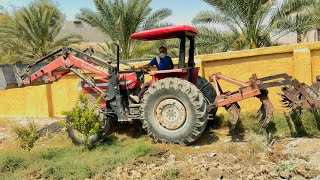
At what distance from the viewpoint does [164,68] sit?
8000 millimetres

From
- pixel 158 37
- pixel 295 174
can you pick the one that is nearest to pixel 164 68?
pixel 158 37

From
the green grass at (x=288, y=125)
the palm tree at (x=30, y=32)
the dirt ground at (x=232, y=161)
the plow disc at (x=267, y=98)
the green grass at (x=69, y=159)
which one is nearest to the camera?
the dirt ground at (x=232, y=161)

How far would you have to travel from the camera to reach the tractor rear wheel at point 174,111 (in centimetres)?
719

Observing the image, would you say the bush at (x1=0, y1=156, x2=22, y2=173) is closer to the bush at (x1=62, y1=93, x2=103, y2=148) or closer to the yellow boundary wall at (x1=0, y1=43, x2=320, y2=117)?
the bush at (x1=62, y1=93, x2=103, y2=148)

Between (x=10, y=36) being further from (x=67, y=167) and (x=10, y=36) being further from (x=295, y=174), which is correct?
(x=295, y=174)

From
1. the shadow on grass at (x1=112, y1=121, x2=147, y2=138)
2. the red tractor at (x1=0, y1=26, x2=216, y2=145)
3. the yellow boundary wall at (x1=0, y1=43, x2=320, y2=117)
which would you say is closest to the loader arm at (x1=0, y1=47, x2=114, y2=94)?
the red tractor at (x1=0, y1=26, x2=216, y2=145)

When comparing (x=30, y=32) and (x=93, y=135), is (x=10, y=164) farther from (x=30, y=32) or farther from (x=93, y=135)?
(x=30, y=32)

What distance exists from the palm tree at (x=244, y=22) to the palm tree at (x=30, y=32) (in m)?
8.72

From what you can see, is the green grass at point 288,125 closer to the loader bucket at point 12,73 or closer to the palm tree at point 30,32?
the loader bucket at point 12,73

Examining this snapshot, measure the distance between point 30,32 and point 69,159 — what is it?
1360 cm

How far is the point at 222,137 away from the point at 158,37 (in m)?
2.47

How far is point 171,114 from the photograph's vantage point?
7.49 meters

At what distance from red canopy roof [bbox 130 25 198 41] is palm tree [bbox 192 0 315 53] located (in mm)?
5944

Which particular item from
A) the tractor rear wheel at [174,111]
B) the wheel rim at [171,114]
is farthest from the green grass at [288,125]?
the wheel rim at [171,114]
